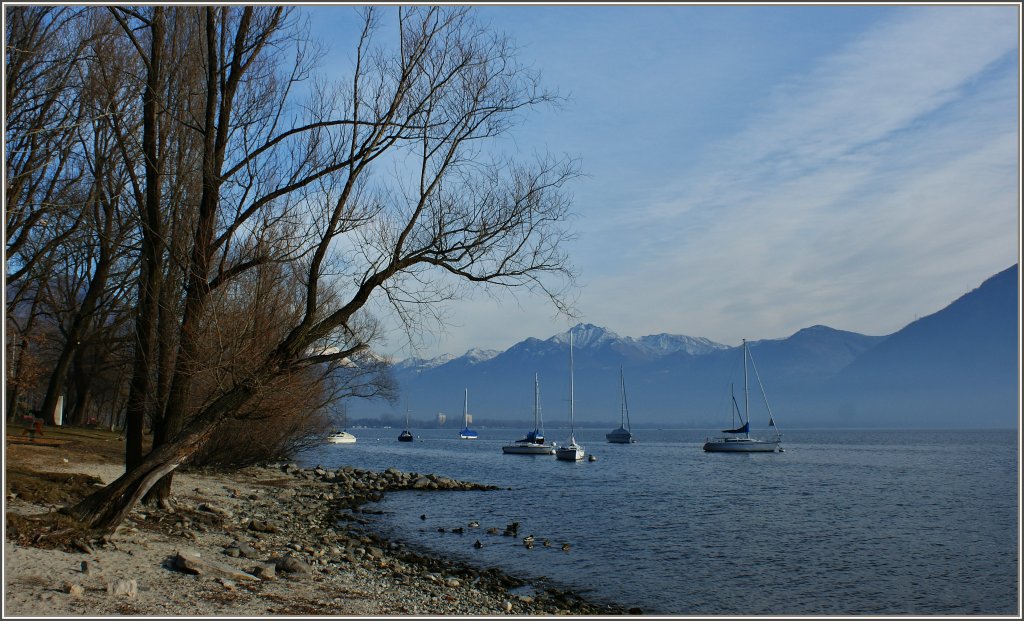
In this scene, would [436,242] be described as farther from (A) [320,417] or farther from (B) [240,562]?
(A) [320,417]

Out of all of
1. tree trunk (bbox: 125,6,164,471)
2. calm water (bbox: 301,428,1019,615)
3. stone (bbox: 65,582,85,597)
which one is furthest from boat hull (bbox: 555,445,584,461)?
stone (bbox: 65,582,85,597)

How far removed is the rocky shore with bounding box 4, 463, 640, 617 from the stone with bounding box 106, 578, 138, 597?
0.01m

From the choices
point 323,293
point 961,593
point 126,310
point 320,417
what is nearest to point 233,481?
point 320,417

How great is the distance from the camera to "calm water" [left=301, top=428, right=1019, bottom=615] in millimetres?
17113

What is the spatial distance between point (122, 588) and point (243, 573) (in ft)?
8.46

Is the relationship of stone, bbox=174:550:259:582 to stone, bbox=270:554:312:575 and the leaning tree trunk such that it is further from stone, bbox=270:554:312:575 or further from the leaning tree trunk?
the leaning tree trunk

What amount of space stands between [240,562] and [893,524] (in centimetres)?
2532

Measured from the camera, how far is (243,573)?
11703 mm

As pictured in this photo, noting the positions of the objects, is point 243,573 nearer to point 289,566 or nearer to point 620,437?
point 289,566

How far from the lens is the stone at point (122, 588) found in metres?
9.20

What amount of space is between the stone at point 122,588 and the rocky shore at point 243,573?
0.01 meters

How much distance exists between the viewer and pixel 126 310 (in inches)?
1083

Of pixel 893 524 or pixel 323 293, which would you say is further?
pixel 893 524

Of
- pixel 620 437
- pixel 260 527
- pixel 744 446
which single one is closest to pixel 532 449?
pixel 744 446
